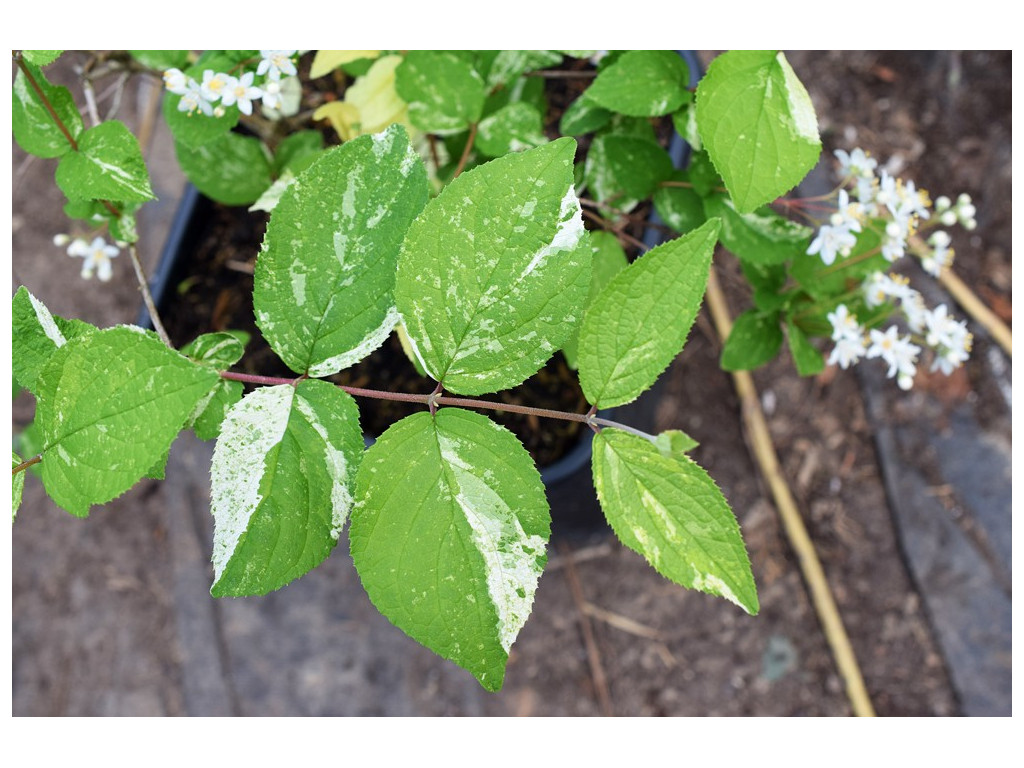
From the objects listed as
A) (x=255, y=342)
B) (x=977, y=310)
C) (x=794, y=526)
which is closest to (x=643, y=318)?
(x=255, y=342)

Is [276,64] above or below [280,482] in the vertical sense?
above

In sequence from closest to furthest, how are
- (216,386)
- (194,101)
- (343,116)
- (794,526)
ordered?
(216,386) → (194,101) → (343,116) → (794,526)

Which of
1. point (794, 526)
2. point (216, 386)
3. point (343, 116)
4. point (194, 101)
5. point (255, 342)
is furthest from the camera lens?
point (794, 526)

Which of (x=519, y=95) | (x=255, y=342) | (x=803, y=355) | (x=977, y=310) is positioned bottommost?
(x=977, y=310)

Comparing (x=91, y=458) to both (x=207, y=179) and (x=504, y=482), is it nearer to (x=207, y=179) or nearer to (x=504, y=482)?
(x=504, y=482)

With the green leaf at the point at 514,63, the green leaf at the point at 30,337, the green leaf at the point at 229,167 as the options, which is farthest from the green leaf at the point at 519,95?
the green leaf at the point at 30,337

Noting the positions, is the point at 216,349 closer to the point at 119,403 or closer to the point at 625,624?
the point at 119,403
